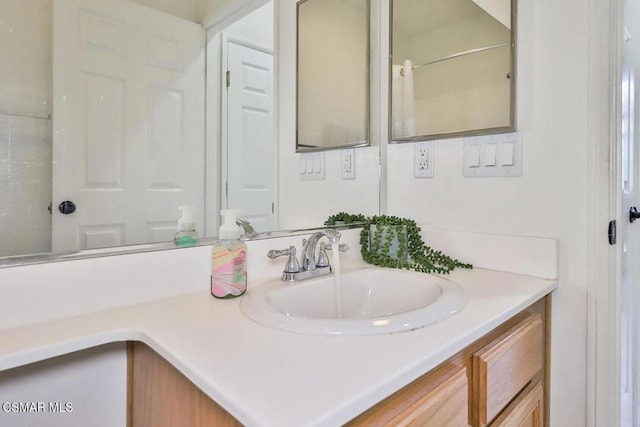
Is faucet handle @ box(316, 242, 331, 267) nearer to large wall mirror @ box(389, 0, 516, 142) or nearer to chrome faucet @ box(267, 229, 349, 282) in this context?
chrome faucet @ box(267, 229, 349, 282)

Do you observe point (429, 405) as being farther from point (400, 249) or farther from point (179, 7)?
point (179, 7)

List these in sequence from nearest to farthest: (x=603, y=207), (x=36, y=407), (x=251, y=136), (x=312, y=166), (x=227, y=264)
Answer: (x=36, y=407) < (x=227, y=264) < (x=603, y=207) < (x=251, y=136) < (x=312, y=166)

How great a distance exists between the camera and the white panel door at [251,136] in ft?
3.29

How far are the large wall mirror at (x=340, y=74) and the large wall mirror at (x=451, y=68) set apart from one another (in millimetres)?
124

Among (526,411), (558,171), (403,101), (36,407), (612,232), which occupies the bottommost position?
(526,411)

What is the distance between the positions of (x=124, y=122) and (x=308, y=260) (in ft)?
1.81

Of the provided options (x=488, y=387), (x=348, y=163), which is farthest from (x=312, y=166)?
(x=488, y=387)

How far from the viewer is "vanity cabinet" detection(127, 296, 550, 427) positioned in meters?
Answer: 0.52

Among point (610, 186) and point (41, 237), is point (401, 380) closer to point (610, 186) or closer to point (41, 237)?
point (41, 237)

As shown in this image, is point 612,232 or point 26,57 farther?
point 612,232

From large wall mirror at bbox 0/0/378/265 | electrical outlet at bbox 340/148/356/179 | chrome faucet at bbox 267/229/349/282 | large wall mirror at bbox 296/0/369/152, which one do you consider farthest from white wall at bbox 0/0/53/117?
electrical outlet at bbox 340/148/356/179

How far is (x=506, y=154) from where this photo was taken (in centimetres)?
107

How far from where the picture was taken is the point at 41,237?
722 millimetres

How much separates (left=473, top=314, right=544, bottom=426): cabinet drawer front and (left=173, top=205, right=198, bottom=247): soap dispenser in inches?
26.2
